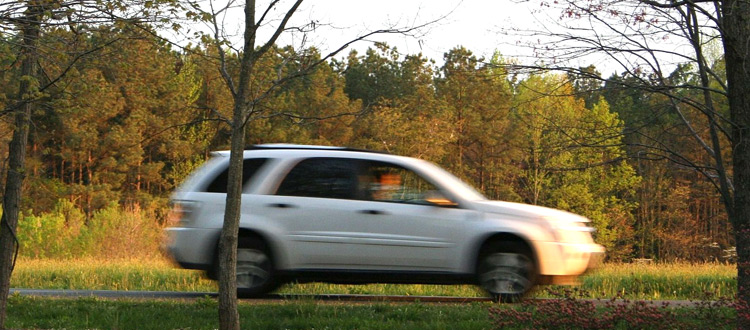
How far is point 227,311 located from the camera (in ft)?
23.0

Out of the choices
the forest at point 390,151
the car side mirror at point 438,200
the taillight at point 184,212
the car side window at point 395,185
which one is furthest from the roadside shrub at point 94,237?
the car side mirror at point 438,200

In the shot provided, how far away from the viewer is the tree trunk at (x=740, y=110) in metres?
8.35

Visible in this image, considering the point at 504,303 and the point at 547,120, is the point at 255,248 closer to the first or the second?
the point at 504,303

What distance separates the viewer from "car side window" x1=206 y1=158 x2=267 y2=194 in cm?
1110

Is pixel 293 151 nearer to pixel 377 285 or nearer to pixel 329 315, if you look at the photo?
pixel 329 315

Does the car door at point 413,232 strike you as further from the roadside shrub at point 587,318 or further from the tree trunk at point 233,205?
the tree trunk at point 233,205

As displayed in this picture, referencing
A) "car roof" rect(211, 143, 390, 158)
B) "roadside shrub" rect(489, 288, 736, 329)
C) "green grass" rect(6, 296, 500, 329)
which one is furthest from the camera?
"car roof" rect(211, 143, 390, 158)

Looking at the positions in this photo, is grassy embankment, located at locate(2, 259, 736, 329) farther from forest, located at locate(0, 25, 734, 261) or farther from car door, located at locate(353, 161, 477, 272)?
forest, located at locate(0, 25, 734, 261)

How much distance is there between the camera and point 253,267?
10.9m

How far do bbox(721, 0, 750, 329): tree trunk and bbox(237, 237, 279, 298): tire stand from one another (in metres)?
5.21

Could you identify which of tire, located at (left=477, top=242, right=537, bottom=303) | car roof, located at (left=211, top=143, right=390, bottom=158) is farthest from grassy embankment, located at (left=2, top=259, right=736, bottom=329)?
car roof, located at (left=211, top=143, right=390, bottom=158)

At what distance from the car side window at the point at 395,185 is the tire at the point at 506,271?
1016 mm

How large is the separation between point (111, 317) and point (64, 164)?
46045 millimetres

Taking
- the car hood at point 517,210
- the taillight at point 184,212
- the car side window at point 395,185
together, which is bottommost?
the taillight at point 184,212
